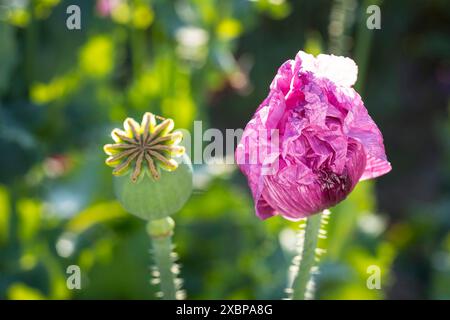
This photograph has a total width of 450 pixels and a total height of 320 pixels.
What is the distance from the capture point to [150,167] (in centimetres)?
67

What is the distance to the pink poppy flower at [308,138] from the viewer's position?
63cm

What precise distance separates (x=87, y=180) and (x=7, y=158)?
1.01ft

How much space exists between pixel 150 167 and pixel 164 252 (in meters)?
0.09

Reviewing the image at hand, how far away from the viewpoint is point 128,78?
2.14 metres

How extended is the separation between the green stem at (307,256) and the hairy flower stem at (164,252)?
4.1 inches

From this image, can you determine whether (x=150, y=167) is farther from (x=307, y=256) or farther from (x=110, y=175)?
(x=110, y=175)

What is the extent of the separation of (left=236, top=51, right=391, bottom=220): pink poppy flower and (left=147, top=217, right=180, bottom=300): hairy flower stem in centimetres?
10

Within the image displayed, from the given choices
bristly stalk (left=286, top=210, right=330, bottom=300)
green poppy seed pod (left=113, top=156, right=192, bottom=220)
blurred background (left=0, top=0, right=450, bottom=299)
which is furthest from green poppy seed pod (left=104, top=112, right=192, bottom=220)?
blurred background (left=0, top=0, right=450, bottom=299)

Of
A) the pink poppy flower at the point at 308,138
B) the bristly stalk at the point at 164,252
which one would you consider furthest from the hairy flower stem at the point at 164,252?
the pink poppy flower at the point at 308,138

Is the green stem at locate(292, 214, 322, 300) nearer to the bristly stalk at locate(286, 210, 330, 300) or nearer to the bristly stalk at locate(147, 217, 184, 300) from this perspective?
the bristly stalk at locate(286, 210, 330, 300)

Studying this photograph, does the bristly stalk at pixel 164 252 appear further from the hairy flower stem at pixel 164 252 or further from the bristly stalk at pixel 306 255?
the bristly stalk at pixel 306 255

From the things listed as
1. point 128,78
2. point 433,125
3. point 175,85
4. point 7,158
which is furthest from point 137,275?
point 433,125
